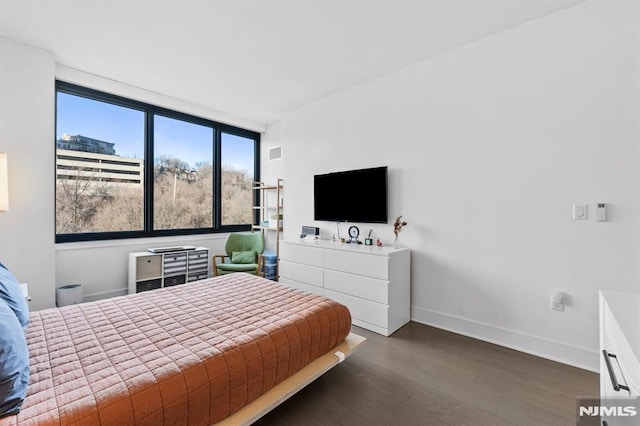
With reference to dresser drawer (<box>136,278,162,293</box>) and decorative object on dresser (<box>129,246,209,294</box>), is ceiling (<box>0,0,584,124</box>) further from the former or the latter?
dresser drawer (<box>136,278,162,293</box>)

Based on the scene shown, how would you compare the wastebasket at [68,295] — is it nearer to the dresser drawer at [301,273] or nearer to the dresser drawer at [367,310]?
→ the dresser drawer at [301,273]

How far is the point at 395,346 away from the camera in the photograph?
8.41ft

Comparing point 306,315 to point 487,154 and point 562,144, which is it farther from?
point 562,144

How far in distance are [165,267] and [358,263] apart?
107 inches

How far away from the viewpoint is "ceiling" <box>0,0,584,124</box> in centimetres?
229

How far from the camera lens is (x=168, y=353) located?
55.9 inches

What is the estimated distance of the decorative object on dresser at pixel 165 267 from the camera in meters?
3.72

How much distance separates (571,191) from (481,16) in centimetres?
165

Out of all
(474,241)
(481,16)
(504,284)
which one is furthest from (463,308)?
(481,16)

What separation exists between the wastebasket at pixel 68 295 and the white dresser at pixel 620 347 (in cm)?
442

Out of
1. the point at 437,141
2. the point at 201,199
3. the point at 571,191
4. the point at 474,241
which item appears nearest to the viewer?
the point at 571,191

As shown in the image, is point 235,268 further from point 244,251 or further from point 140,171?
point 140,171

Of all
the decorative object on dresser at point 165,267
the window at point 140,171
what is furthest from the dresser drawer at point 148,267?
the window at point 140,171

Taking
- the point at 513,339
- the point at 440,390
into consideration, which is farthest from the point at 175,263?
the point at 513,339
